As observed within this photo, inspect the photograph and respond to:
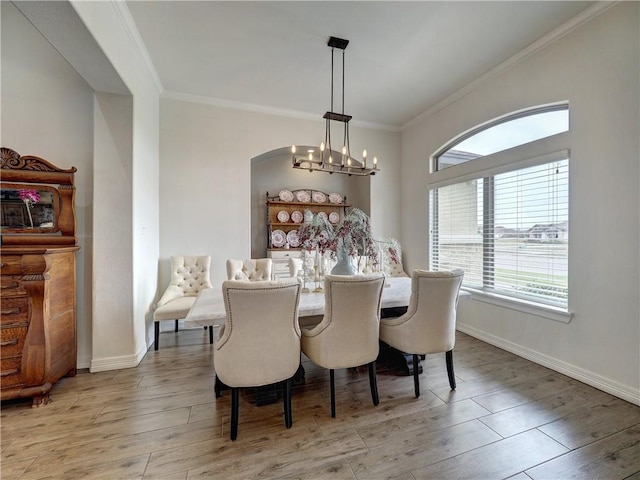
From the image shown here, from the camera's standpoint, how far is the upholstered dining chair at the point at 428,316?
2143mm

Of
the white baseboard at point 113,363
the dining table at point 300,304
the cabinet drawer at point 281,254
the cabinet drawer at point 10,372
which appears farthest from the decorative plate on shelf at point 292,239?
the cabinet drawer at point 10,372

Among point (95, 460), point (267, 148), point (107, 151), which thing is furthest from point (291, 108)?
point (95, 460)

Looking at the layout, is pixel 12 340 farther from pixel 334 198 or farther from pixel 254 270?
pixel 334 198

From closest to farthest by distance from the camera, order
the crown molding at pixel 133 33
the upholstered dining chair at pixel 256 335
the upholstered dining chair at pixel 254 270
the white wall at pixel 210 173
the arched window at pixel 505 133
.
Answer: the upholstered dining chair at pixel 256 335 → the crown molding at pixel 133 33 → the arched window at pixel 505 133 → the upholstered dining chair at pixel 254 270 → the white wall at pixel 210 173

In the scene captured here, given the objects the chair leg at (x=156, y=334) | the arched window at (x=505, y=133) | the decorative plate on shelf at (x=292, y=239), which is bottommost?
the chair leg at (x=156, y=334)

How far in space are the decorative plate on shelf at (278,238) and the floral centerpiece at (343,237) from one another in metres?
2.51

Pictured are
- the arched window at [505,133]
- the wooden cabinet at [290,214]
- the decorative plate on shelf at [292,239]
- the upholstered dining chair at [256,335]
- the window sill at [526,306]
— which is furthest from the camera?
the decorative plate on shelf at [292,239]

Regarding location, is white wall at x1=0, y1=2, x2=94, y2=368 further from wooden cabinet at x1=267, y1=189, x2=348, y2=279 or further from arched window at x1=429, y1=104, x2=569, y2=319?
arched window at x1=429, y1=104, x2=569, y2=319

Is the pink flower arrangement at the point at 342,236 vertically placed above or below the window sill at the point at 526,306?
above

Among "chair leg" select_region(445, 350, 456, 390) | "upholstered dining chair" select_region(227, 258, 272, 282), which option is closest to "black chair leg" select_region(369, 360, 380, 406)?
"chair leg" select_region(445, 350, 456, 390)

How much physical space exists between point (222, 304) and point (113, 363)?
5.01 ft

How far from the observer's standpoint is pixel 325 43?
277 centimetres

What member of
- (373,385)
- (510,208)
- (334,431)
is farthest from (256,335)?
(510,208)

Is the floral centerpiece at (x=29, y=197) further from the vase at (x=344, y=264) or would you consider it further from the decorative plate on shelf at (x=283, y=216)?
the decorative plate on shelf at (x=283, y=216)
